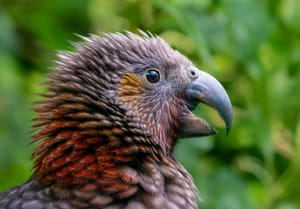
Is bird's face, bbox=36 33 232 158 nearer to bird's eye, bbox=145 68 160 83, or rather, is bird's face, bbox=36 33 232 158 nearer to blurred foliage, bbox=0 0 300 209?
bird's eye, bbox=145 68 160 83

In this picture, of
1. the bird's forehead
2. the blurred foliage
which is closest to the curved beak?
the bird's forehead

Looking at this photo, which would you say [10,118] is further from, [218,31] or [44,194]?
[44,194]

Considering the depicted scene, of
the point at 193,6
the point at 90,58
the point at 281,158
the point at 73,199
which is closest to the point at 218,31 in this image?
the point at 193,6

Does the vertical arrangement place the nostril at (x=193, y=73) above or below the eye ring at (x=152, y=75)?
below

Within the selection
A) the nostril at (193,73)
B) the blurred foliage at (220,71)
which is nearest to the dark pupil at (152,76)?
the nostril at (193,73)

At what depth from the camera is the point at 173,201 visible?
15.5 feet

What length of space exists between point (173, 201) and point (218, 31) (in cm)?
138

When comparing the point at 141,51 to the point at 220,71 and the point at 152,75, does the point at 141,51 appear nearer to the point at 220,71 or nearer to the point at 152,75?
the point at 152,75

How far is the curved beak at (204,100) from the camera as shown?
480 cm

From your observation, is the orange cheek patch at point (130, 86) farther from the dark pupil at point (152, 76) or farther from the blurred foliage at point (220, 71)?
the blurred foliage at point (220, 71)

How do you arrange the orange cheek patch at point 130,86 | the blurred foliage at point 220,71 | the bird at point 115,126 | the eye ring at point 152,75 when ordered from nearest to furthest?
the bird at point 115,126, the orange cheek patch at point 130,86, the eye ring at point 152,75, the blurred foliage at point 220,71

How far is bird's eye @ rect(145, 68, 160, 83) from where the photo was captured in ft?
16.0

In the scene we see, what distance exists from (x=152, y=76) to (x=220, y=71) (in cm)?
138

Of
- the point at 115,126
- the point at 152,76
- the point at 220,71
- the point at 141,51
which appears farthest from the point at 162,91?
the point at 220,71
